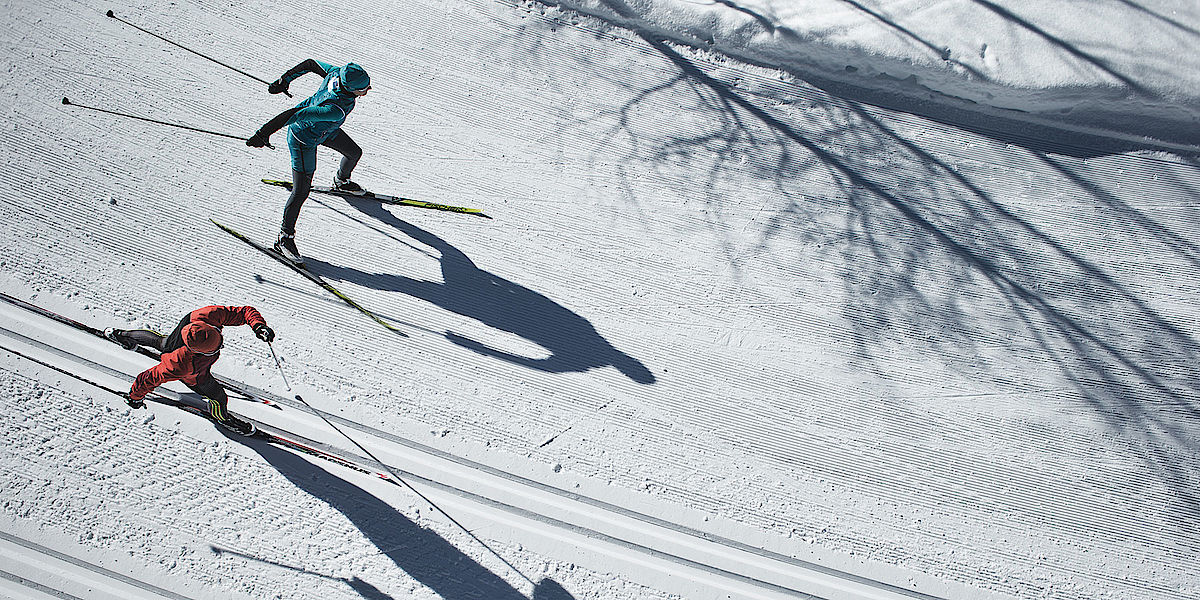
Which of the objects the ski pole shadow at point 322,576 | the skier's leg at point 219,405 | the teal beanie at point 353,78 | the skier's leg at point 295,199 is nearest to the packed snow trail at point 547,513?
the skier's leg at point 219,405

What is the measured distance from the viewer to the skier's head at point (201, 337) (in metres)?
3.38

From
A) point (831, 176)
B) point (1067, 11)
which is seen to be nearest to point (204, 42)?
point (831, 176)

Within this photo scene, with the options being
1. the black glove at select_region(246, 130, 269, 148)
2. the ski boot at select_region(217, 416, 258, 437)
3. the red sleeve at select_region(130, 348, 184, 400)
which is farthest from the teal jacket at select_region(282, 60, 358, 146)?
the ski boot at select_region(217, 416, 258, 437)

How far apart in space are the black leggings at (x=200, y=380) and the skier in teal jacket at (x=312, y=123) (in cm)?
102

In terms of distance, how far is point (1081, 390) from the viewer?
4.72m

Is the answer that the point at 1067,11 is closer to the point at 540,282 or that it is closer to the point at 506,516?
the point at 540,282

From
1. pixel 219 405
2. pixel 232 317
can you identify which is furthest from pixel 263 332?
pixel 219 405

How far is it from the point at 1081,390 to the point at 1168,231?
1587 millimetres

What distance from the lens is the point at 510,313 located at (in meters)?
4.75

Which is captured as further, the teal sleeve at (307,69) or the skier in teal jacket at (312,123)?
the teal sleeve at (307,69)

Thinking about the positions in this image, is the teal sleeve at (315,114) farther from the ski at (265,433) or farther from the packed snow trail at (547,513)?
the ski at (265,433)

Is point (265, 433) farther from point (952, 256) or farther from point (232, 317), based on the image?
point (952, 256)

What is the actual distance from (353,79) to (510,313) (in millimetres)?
1853

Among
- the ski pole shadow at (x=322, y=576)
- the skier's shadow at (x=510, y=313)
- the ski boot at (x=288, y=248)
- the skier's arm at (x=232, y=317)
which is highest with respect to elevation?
the skier's shadow at (x=510, y=313)
